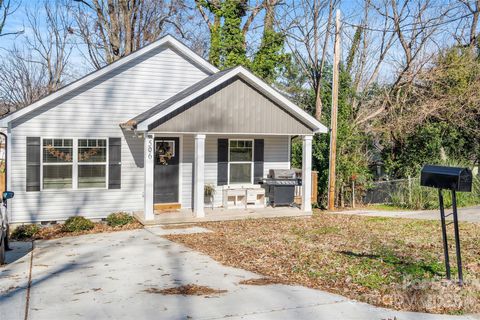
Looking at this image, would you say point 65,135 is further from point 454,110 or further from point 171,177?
point 454,110

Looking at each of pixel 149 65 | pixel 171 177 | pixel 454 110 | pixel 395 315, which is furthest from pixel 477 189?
pixel 395 315

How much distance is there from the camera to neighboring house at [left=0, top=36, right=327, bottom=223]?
12.1m

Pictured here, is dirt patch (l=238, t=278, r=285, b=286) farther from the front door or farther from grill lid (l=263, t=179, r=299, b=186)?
grill lid (l=263, t=179, r=299, b=186)

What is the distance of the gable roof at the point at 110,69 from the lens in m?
11.8

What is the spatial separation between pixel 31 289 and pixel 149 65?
27.4 feet

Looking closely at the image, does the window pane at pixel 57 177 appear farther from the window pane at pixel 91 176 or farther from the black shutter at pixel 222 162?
the black shutter at pixel 222 162

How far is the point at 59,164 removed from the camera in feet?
40.7

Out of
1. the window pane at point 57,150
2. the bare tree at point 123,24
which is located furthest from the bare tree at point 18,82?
the window pane at point 57,150

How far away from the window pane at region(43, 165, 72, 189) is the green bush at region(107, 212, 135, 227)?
4.56ft

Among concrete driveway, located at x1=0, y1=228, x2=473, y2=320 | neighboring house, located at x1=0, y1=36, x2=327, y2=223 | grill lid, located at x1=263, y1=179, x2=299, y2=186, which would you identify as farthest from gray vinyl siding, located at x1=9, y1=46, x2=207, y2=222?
grill lid, located at x1=263, y1=179, x2=299, y2=186

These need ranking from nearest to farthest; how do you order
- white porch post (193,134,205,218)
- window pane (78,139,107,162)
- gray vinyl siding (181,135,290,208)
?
white porch post (193,134,205,218) < window pane (78,139,107,162) < gray vinyl siding (181,135,290,208)

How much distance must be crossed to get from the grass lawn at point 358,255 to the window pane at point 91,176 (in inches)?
130

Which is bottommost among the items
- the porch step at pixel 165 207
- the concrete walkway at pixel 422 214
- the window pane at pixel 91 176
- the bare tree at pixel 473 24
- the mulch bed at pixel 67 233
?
the mulch bed at pixel 67 233

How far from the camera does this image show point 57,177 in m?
12.4
